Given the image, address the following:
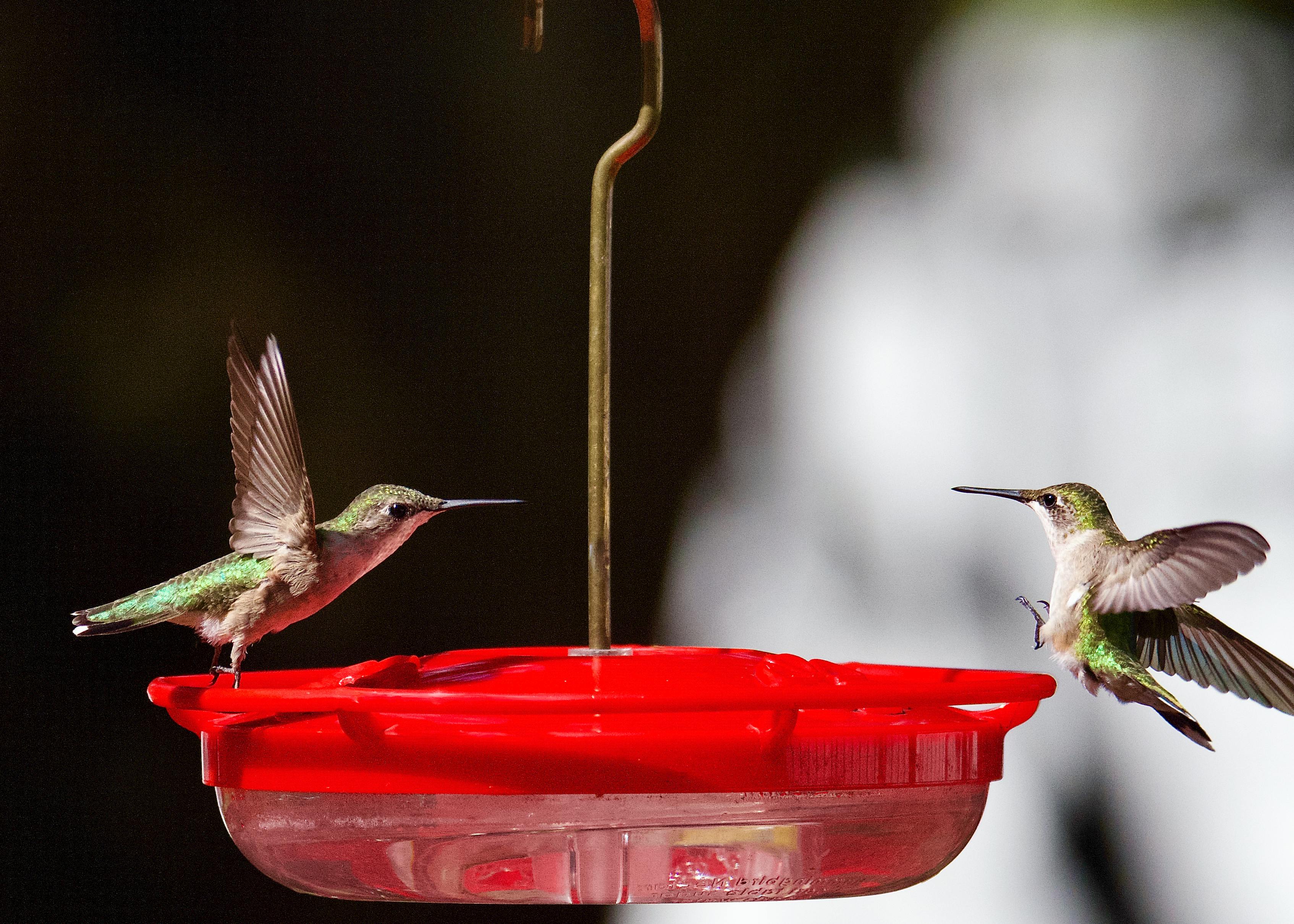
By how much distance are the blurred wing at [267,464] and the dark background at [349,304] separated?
118 centimetres

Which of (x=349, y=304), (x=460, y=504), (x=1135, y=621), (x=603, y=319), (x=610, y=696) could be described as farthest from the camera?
(x=349, y=304)

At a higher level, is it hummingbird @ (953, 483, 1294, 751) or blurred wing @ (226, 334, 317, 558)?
blurred wing @ (226, 334, 317, 558)

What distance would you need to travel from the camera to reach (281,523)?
56.2 inches

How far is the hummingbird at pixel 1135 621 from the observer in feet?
4.94

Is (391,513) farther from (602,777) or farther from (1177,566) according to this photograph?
(1177,566)

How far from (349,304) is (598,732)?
2.09 metres

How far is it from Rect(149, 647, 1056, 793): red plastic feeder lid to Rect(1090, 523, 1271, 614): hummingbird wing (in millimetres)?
348

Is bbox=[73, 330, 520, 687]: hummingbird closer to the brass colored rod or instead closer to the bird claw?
the bird claw

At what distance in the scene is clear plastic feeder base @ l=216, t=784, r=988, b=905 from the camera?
1.04 metres

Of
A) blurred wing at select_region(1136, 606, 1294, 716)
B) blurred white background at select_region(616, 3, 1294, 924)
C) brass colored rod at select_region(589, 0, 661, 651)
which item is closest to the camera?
brass colored rod at select_region(589, 0, 661, 651)

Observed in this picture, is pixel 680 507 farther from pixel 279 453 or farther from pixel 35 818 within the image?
pixel 279 453

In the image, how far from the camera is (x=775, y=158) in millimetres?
3426

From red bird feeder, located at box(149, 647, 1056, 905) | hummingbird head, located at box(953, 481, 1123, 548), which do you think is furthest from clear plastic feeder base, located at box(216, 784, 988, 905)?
hummingbird head, located at box(953, 481, 1123, 548)

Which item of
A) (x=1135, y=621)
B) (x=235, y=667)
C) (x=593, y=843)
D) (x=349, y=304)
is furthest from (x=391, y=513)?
(x=349, y=304)
